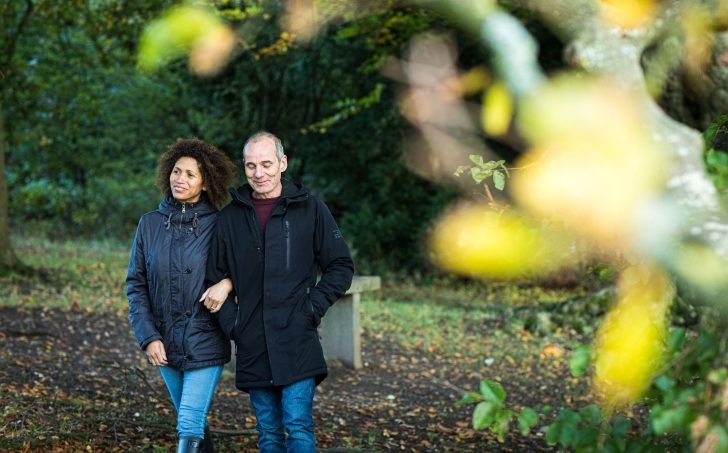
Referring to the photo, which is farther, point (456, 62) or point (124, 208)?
point (124, 208)

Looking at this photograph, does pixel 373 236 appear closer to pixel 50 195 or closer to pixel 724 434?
pixel 50 195

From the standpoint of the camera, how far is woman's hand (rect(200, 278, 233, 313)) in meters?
4.14

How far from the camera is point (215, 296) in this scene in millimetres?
4137

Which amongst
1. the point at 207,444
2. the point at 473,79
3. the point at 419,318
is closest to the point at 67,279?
the point at 419,318

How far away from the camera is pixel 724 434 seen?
2066 millimetres

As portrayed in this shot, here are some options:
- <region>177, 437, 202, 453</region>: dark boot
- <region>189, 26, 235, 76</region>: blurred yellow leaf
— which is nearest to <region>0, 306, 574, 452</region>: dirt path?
<region>177, 437, 202, 453</region>: dark boot

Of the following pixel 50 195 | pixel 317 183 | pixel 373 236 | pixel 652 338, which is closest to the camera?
pixel 652 338

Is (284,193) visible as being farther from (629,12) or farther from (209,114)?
(209,114)

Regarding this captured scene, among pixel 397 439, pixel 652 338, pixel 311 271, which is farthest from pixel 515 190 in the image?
pixel 652 338

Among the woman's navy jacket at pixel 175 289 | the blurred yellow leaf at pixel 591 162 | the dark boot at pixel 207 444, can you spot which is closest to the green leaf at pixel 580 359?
the blurred yellow leaf at pixel 591 162

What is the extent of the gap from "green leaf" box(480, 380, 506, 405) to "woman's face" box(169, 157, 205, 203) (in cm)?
216

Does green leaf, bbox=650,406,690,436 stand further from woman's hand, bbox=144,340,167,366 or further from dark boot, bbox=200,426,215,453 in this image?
dark boot, bbox=200,426,215,453

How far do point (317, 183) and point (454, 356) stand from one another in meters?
8.03

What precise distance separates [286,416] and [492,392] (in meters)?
1.77
